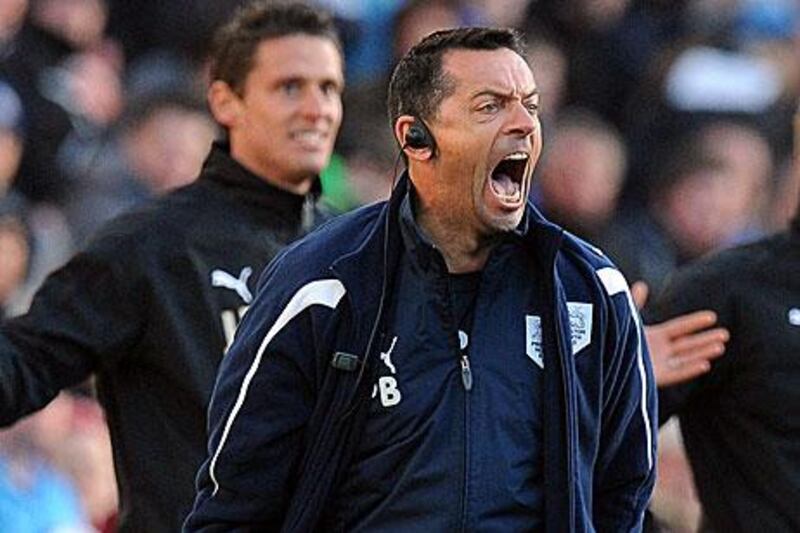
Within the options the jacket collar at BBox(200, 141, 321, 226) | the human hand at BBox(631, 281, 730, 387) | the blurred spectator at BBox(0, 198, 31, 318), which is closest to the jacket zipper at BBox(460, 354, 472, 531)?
the human hand at BBox(631, 281, 730, 387)

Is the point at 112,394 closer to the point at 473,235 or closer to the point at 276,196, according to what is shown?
the point at 276,196

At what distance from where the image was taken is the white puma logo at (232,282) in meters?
6.30

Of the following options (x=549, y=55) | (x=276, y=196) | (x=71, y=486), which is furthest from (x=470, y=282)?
(x=549, y=55)

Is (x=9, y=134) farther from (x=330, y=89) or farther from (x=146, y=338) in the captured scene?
(x=146, y=338)

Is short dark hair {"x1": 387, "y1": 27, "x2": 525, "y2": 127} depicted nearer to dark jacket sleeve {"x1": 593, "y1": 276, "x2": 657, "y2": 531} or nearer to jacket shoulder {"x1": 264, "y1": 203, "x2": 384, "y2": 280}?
jacket shoulder {"x1": 264, "y1": 203, "x2": 384, "y2": 280}

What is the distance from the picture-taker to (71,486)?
8344mm

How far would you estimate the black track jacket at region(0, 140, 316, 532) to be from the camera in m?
6.16

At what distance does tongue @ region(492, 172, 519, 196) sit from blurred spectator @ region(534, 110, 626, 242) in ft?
18.3

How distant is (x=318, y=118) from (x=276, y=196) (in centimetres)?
23

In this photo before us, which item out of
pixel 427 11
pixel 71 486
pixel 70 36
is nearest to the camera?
pixel 71 486

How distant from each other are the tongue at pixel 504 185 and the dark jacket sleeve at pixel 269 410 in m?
0.36

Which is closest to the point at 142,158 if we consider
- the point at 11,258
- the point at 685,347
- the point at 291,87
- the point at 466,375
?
the point at 11,258

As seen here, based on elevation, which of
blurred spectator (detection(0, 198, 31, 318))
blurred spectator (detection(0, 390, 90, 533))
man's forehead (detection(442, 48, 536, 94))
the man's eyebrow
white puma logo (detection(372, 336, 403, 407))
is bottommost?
blurred spectator (detection(0, 390, 90, 533))

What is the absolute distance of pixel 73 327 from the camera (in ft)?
20.2
